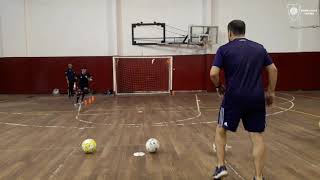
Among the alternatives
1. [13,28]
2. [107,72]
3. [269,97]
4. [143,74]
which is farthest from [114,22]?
[269,97]

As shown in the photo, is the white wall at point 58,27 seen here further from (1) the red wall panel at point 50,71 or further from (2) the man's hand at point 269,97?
(2) the man's hand at point 269,97

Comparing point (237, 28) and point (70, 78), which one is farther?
point (70, 78)

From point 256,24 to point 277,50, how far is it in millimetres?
2004

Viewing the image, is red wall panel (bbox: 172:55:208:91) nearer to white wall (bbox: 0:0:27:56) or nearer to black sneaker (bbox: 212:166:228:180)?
white wall (bbox: 0:0:27:56)

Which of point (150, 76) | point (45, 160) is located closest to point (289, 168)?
point (45, 160)

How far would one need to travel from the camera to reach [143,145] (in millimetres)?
7844

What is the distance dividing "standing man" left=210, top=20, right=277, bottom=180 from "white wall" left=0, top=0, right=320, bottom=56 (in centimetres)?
1760

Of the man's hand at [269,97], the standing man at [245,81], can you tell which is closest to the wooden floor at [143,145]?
the standing man at [245,81]

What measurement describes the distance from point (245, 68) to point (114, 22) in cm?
1804

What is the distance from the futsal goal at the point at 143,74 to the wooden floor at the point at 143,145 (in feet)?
26.8

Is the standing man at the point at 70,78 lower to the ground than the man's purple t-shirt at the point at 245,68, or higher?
lower

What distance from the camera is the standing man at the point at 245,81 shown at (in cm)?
449

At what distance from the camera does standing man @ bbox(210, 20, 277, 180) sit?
14.7 ft

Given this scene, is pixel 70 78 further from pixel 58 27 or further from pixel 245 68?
pixel 245 68
